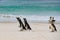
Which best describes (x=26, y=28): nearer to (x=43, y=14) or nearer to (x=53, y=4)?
(x=43, y=14)

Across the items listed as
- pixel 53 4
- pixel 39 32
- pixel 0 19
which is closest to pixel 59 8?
pixel 53 4

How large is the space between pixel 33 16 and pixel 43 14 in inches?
5.5

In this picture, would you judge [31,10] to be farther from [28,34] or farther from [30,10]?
[28,34]

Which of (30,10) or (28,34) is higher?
(30,10)

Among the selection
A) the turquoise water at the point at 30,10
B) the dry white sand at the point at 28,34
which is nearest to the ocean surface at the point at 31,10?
the turquoise water at the point at 30,10

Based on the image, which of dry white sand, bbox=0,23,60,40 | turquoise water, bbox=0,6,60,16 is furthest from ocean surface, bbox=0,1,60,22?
dry white sand, bbox=0,23,60,40

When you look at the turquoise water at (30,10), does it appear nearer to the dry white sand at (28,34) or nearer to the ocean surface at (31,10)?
the ocean surface at (31,10)

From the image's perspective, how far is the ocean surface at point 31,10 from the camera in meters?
2.22

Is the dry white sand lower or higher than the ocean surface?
lower

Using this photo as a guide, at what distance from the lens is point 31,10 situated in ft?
7.72

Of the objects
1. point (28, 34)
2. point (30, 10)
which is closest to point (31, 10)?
point (30, 10)

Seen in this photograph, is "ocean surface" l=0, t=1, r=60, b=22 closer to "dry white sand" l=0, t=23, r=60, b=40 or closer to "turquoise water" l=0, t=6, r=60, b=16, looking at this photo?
"turquoise water" l=0, t=6, r=60, b=16

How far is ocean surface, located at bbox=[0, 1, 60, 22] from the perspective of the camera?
7.27 feet

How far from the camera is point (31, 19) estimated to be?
207cm
